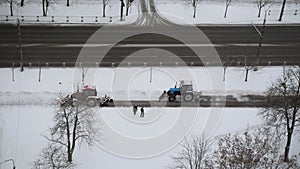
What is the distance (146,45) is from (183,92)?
14.4m

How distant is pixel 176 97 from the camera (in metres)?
65.2

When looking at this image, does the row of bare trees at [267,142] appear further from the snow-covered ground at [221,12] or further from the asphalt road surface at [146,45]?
the snow-covered ground at [221,12]

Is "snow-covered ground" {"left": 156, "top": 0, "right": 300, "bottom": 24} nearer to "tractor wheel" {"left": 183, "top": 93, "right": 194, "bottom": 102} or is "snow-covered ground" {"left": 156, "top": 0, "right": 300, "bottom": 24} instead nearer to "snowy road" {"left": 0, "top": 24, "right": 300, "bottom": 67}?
"snowy road" {"left": 0, "top": 24, "right": 300, "bottom": 67}

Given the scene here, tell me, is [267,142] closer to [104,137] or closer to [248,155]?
[248,155]

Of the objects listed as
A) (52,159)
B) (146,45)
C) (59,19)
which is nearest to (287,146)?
(52,159)

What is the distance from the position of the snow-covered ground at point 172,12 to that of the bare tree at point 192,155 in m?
29.0

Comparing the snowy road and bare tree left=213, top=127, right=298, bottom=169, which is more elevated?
the snowy road

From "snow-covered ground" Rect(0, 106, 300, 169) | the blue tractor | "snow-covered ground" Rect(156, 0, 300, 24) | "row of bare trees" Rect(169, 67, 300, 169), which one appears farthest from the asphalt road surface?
"row of bare trees" Rect(169, 67, 300, 169)

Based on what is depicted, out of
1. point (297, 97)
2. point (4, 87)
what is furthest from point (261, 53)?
point (4, 87)

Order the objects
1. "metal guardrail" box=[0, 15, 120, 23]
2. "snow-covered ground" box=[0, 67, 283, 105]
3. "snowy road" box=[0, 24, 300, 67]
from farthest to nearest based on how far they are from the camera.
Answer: "metal guardrail" box=[0, 15, 120, 23]
"snowy road" box=[0, 24, 300, 67]
"snow-covered ground" box=[0, 67, 283, 105]

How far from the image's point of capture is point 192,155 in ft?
181

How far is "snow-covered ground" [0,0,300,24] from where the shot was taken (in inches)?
3253

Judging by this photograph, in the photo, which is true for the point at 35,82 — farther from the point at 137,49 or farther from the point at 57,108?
the point at 137,49

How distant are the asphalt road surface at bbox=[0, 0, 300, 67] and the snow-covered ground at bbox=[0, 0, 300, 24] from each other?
1.86 metres
